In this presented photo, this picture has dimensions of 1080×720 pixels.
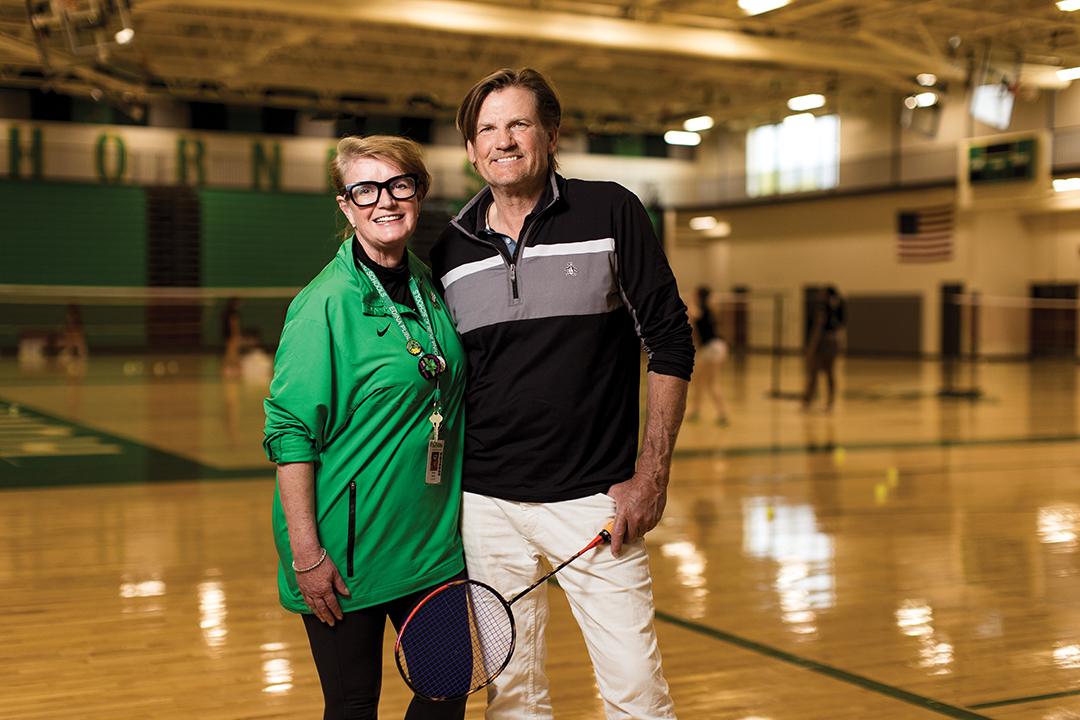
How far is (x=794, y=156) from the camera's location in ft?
117

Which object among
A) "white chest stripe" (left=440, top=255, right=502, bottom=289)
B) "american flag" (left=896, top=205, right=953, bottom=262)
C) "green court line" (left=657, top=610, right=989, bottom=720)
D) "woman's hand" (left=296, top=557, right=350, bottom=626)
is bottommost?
"green court line" (left=657, top=610, right=989, bottom=720)

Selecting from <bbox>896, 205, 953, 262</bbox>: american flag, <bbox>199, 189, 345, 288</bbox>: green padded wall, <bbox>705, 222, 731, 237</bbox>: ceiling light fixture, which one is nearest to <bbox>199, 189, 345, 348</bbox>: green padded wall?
<bbox>199, 189, 345, 288</bbox>: green padded wall

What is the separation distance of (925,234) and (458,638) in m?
30.8

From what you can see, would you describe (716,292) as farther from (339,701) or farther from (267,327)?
(339,701)

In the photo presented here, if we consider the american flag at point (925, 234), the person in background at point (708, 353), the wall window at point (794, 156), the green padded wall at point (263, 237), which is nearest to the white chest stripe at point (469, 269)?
the person in background at point (708, 353)

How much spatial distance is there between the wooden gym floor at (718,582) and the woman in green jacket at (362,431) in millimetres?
1436

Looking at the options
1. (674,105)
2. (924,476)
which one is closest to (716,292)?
(674,105)

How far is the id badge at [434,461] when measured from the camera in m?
2.54

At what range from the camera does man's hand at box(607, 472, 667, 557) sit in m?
2.57

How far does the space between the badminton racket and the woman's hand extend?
0.58ft

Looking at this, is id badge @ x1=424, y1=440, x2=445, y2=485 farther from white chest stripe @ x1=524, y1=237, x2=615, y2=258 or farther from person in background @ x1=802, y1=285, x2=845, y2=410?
person in background @ x1=802, y1=285, x2=845, y2=410

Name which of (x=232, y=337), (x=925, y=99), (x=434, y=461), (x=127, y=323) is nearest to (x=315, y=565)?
(x=434, y=461)

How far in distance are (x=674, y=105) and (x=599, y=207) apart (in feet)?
101

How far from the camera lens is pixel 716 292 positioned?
131 ft
